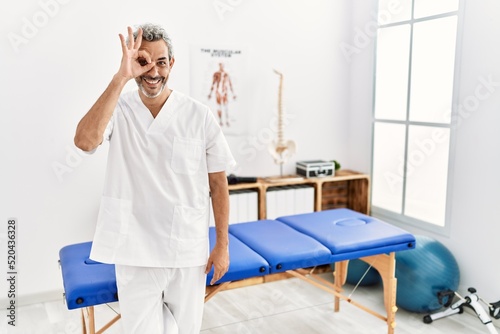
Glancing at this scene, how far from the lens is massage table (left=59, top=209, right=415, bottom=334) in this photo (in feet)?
6.55

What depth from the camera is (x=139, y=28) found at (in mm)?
1635

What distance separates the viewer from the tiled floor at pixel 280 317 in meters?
2.86

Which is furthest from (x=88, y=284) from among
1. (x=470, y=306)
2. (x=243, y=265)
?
(x=470, y=306)

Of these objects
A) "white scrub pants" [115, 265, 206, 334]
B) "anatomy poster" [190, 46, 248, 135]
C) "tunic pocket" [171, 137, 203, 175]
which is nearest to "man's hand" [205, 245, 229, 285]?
"white scrub pants" [115, 265, 206, 334]

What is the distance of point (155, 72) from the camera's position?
168cm

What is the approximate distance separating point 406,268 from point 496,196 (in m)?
0.66

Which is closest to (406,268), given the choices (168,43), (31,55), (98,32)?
(168,43)

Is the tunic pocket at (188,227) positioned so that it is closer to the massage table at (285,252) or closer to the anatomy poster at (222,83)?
the massage table at (285,252)

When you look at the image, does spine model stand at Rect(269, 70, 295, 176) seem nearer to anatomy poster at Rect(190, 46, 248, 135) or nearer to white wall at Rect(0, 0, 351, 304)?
white wall at Rect(0, 0, 351, 304)

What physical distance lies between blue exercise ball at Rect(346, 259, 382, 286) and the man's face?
2132 millimetres
